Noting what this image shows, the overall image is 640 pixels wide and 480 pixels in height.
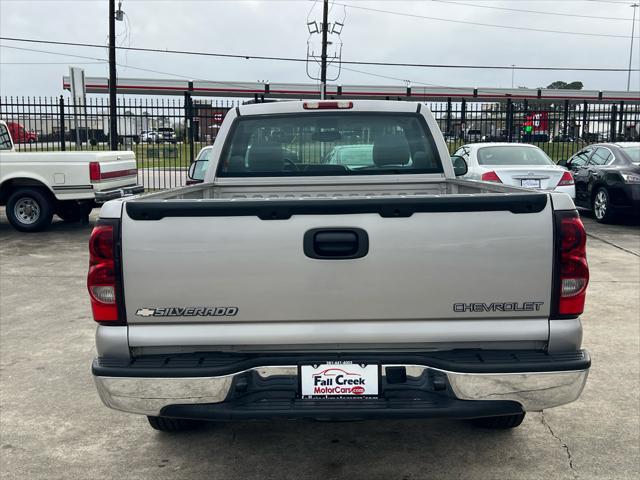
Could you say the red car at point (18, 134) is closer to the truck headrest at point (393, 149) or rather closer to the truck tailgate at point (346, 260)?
the truck headrest at point (393, 149)

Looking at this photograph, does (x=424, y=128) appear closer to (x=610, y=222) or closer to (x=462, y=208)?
(x=462, y=208)

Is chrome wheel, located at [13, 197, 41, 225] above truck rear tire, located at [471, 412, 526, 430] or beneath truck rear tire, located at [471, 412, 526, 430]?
above

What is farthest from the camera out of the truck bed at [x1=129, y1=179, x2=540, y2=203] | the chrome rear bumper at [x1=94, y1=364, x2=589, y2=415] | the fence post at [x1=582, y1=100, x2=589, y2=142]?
the fence post at [x1=582, y1=100, x2=589, y2=142]

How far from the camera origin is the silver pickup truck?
2.74 metres

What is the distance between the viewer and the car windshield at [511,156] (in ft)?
39.4

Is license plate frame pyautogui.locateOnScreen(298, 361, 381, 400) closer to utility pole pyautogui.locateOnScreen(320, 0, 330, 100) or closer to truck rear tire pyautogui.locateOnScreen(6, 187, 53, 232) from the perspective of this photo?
truck rear tire pyautogui.locateOnScreen(6, 187, 53, 232)

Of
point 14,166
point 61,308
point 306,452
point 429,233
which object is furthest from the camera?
point 14,166

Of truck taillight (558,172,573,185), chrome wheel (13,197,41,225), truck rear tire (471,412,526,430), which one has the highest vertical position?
truck taillight (558,172,573,185)

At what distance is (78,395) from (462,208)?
3022 millimetres

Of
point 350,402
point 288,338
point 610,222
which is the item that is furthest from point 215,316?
point 610,222

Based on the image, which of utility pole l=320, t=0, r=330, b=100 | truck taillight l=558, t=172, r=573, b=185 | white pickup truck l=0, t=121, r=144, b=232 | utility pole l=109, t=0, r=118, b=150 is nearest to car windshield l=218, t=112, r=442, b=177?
white pickup truck l=0, t=121, r=144, b=232

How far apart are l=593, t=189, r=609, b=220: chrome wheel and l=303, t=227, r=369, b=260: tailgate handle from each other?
35.6ft

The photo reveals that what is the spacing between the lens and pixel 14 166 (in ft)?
35.8

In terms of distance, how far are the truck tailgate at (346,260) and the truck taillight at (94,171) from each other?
27.9 ft
